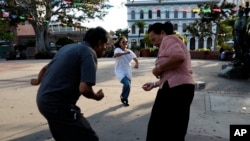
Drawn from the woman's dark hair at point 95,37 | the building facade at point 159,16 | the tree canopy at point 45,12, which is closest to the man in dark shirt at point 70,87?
the woman's dark hair at point 95,37

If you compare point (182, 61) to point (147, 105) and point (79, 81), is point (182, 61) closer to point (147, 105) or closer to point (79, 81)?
point (79, 81)

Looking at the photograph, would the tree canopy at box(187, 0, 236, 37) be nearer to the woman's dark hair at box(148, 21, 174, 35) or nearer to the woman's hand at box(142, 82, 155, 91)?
the woman's hand at box(142, 82, 155, 91)

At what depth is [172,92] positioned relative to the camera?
3572 mm

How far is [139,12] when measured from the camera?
82.8 metres

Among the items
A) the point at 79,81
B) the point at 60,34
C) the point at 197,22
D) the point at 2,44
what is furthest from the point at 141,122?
the point at 60,34

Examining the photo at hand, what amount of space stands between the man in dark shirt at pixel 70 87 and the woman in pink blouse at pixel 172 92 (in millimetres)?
826

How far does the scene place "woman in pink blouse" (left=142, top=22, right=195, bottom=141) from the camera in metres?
3.55

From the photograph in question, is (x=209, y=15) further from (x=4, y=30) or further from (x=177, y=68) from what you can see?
(x=177, y=68)

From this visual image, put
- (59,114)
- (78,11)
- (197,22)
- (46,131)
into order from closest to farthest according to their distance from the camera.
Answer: (59,114)
(46,131)
(78,11)
(197,22)

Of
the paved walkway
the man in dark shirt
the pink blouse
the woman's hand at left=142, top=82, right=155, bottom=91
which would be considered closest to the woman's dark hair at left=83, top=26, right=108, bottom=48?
the man in dark shirt

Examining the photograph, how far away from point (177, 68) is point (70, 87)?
→ 118 centimetres

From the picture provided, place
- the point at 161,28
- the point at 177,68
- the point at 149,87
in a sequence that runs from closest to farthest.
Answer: the point at 177,68 < the point at 161,28 < the point at 149,87

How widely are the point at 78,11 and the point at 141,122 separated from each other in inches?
1262

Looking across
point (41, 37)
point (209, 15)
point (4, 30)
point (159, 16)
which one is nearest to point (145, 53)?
point (209, 15)
